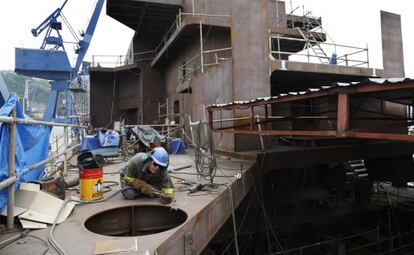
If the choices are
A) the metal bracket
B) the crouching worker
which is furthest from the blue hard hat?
→ the metal bracket

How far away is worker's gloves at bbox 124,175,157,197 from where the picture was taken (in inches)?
198

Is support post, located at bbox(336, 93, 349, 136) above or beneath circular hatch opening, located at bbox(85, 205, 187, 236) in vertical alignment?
above

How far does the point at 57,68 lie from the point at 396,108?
18185 millimetres

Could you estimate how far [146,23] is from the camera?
64.2 ft

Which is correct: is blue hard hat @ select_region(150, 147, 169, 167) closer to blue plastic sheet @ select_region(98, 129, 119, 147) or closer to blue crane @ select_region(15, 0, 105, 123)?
blue plastic sheet @ select_region(98, 129, 119, 147)

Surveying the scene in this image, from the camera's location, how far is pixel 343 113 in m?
5.32

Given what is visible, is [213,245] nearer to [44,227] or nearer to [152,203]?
[152,203]

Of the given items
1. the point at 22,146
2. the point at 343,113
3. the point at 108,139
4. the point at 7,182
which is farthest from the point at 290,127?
the point at 7,182

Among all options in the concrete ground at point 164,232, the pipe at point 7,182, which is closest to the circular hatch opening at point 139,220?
the concrete ground at point 164,232

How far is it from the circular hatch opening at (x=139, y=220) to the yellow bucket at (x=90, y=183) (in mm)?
588

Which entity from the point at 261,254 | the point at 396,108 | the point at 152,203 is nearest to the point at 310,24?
the point at 396,108

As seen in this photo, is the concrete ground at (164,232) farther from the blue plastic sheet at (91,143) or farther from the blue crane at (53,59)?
the blue crane at (53,59)

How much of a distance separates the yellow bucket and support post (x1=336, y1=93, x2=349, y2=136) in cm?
431

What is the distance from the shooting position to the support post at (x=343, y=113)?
5.24 metres
